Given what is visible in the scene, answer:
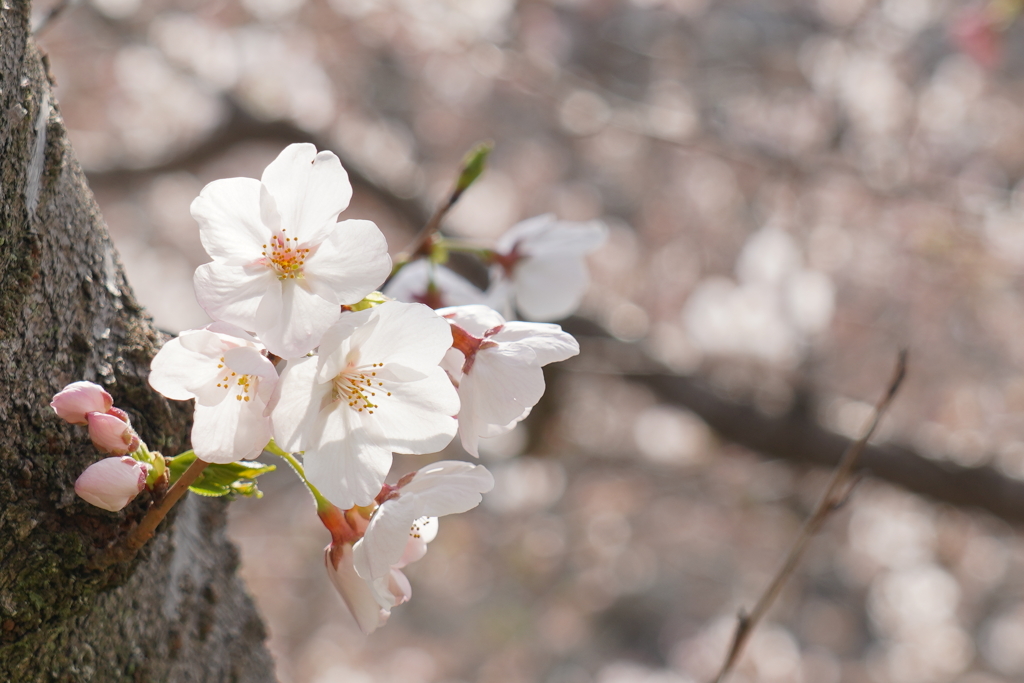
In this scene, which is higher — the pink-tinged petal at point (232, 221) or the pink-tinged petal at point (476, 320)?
the pink-tinged petal at point (232, 221)

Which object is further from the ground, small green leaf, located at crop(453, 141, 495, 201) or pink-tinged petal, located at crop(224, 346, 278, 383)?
small green leaf, located at crop(453, 141, 495, 201)

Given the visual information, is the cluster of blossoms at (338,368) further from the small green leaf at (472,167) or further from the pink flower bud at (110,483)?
the small green leaf at (472,167)

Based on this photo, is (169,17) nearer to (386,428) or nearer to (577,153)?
(577,153)

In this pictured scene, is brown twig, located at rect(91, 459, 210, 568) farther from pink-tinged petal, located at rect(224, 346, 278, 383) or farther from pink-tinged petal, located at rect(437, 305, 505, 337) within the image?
pink-tinged petal, located at rect(437, 305, 505, 337)

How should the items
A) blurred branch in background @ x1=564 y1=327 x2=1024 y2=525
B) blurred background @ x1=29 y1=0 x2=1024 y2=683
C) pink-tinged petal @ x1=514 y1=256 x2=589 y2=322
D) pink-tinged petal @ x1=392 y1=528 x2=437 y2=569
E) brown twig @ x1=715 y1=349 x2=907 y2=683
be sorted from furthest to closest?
blurred background @ x1=29 y1=0 x2=1024 y2=683 < blurred branch in background @ x1=564 y1=327 x2=1024 y2=525 < pink-tinged petal @ x1=514 y1=256 x2=589 y2=322 < brown twig @ x1=715 y1=349 x2=907 y2=683 < pink-tinged petal @ x1=392 y1=528 x2=437 y2=569

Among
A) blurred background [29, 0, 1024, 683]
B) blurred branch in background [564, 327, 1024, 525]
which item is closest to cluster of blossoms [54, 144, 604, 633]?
blurred branch in background [564, 327, 1024, 525]

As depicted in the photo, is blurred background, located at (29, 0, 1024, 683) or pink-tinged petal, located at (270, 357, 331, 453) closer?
pink-tinged petal, located at (270, 357, 331, 453)

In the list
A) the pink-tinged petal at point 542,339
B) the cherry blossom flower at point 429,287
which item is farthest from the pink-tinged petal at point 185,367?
the cherry blossom flower at point 429,287
